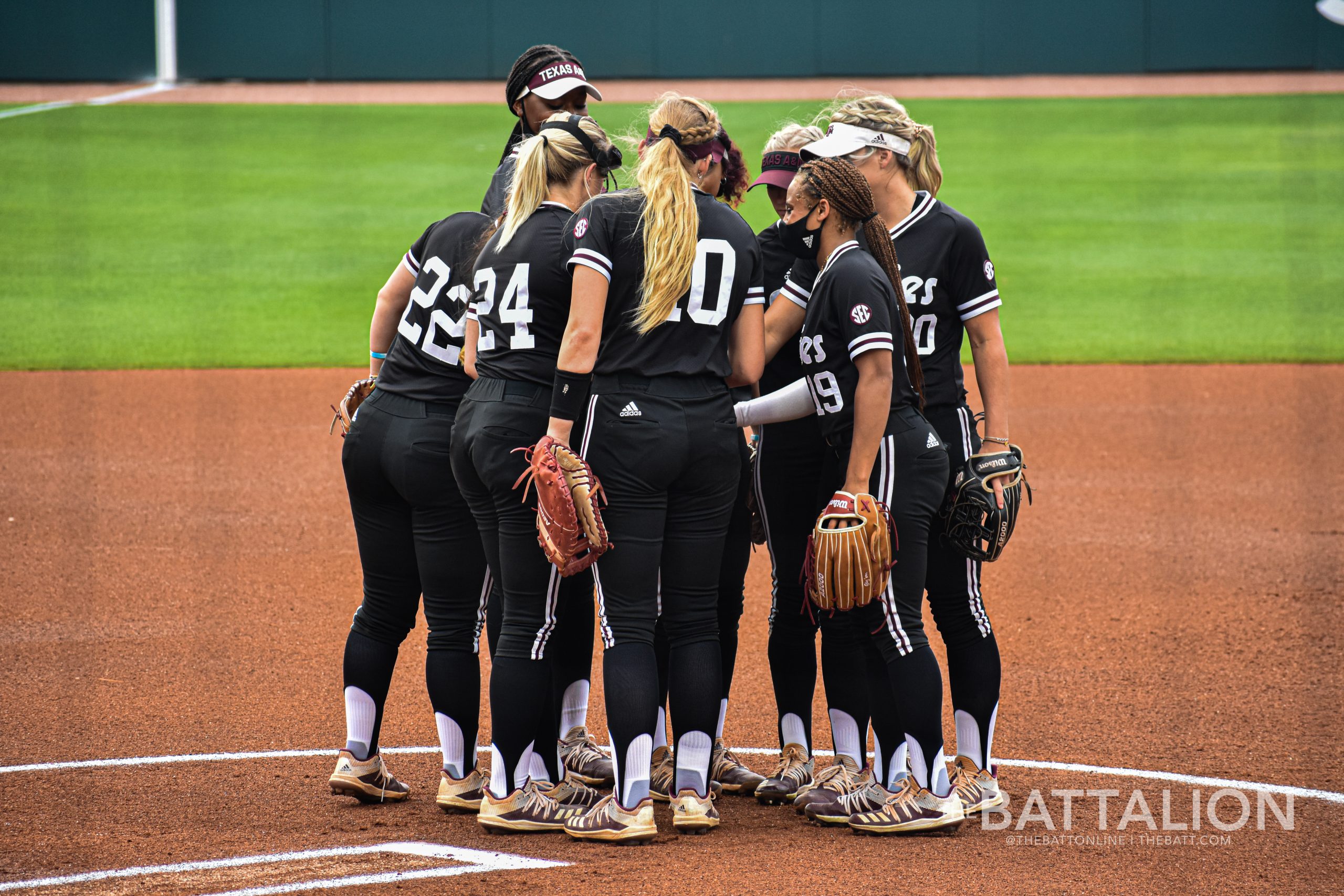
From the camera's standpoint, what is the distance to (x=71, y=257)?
16.3 meters

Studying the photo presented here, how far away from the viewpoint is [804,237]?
405cm

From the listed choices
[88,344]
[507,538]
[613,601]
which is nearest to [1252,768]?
[613,601]

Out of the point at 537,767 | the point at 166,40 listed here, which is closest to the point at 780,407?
the point at 537,767

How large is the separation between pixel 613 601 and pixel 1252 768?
7.18ft

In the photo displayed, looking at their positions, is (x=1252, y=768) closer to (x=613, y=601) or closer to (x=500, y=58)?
(x=613, y=601)

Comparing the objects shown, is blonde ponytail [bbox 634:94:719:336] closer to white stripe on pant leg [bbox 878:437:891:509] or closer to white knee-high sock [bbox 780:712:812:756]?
white stripe on pant leg [bbox 878:437:891:509]

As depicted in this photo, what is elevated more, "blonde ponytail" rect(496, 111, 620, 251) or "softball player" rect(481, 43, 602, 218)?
"softball player" rect(481, 43, 602, 218)

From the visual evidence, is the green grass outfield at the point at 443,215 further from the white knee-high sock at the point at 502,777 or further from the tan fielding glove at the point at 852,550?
the white knee-high sock at the point at 502,777

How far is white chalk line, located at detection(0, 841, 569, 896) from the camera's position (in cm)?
356

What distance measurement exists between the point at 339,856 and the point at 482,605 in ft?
2.75

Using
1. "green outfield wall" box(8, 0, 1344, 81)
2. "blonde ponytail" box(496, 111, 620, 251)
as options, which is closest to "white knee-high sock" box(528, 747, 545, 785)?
"blonde ponytail" box(496, 111, 620, 251)

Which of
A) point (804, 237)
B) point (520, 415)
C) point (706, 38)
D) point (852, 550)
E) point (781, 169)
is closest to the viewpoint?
point (852, 550)

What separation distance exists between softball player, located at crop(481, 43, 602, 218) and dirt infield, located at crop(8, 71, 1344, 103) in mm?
22559

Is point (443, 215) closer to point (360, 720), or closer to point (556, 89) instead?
point (556, 89)
